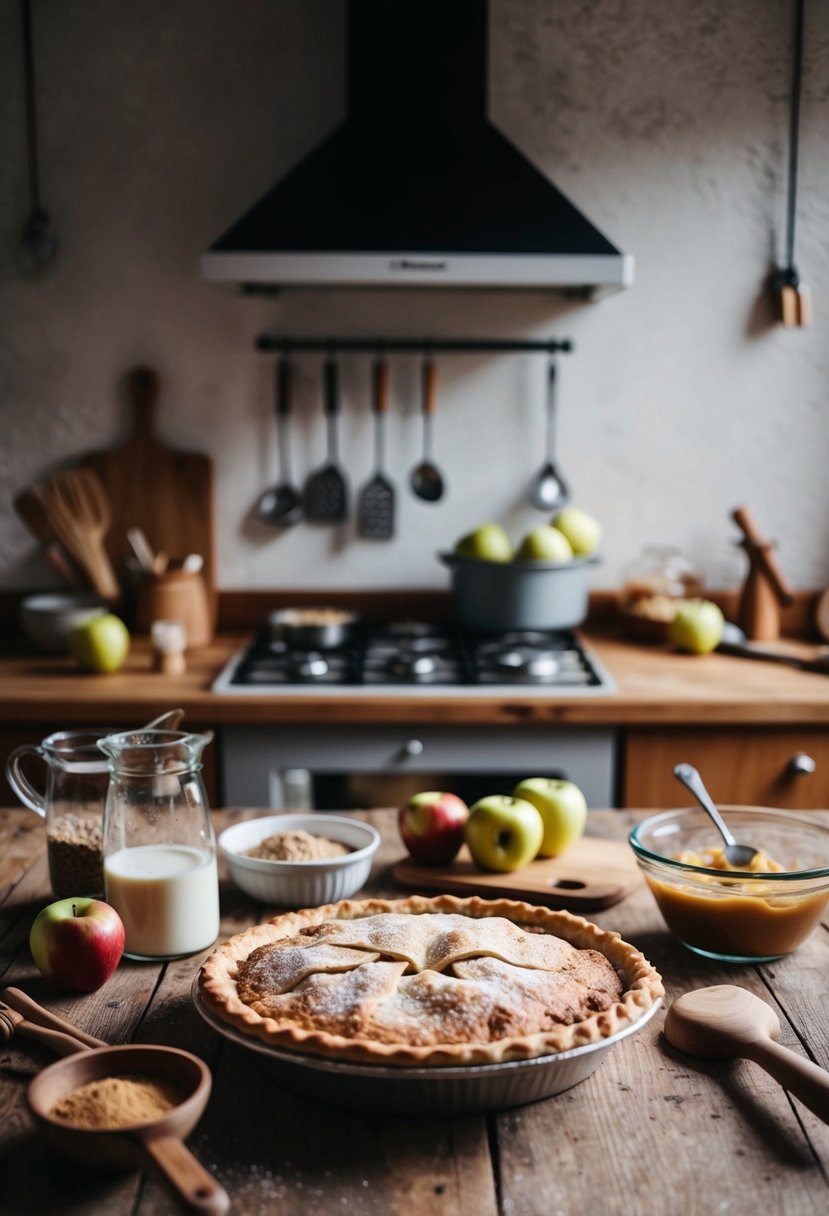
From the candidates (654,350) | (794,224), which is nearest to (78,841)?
(654,350)

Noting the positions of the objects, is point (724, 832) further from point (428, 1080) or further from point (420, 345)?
point (420, 345)

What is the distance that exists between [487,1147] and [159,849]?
0.51m

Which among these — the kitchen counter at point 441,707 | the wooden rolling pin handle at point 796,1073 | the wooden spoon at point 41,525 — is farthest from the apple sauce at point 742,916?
the wooden spoon at point 41,525

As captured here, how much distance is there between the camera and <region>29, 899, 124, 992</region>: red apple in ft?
3.75

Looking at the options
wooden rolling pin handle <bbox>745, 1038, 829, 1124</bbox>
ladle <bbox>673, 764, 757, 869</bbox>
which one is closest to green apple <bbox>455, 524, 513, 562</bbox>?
ladle <bbox>673, 764, 757, 869</bbox>

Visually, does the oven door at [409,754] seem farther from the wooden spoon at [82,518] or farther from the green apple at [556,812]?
the green apple at [556,812]

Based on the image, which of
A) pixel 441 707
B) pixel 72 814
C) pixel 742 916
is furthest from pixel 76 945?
Answer: pixel 441 707

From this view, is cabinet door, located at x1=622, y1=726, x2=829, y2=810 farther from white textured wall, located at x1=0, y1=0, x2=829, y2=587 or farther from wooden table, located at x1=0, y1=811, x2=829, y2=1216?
wooden table, located at x1=0, y1=811, x2=829, y2=1216

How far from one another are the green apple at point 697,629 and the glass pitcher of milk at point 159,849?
1.75 m

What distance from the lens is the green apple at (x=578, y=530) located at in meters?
2.91

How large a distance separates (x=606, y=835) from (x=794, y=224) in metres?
1.98

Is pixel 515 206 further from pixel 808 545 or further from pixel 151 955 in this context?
pixel 151 955

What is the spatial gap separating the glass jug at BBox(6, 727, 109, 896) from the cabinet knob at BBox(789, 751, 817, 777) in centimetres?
151

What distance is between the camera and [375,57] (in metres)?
2.51
